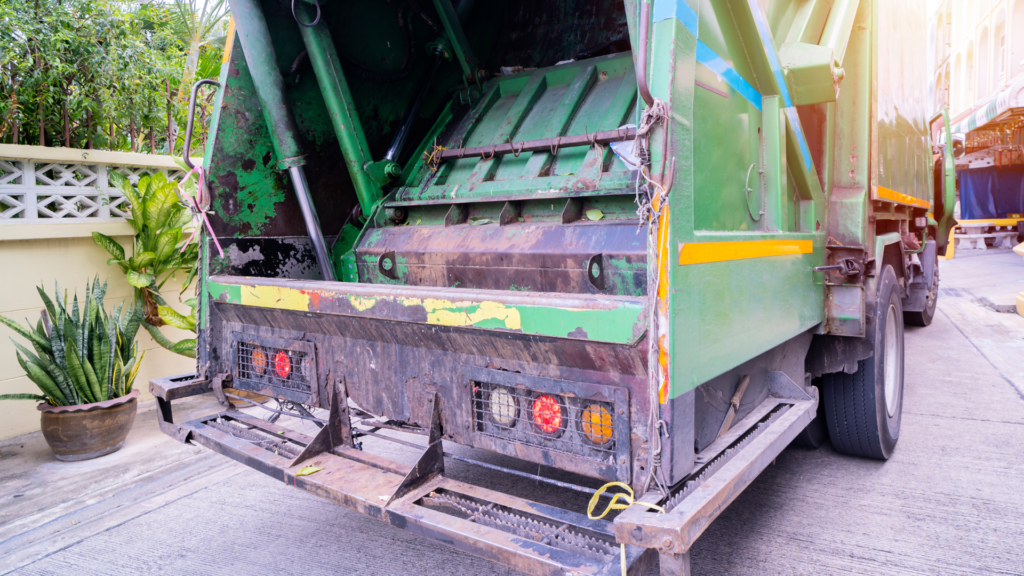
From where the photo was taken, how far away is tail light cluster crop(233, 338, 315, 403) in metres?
2.42

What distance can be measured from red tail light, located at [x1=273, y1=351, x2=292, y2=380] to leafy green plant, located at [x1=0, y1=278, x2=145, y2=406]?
1782 mm

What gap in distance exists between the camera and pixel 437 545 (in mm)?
2496

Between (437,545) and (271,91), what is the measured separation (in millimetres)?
2051

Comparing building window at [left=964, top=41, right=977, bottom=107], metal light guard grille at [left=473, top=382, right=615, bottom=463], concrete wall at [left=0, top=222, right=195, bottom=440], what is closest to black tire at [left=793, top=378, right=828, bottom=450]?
metal light guard grille at [left=473, top=382, right=615, bottom=463]

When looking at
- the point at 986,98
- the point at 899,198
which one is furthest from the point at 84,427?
the point at 986,98

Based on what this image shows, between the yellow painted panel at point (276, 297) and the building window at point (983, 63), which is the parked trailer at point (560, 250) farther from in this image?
the building window at point (983, 63)

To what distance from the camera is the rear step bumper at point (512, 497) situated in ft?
4.58

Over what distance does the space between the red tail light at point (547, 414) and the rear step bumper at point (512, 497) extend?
0.21 m

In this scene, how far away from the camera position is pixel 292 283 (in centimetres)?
229

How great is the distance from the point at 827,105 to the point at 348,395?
2.35 metres

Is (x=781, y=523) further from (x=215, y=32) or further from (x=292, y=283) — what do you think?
(x=215, y=32)

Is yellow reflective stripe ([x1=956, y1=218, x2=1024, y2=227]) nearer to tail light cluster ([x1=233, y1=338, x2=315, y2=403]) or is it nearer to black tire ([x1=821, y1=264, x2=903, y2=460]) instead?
black tire ([x1=821, y1=264, x2=903, y2=460])

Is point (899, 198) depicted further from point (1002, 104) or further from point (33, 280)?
point (1002, 104)

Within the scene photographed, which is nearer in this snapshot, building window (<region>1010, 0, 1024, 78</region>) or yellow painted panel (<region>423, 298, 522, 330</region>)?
yellow painted panel (<region>423, 298, 522, 330</region>)
